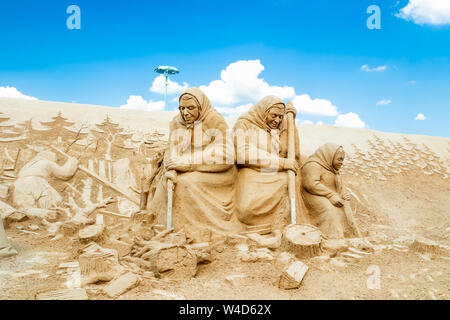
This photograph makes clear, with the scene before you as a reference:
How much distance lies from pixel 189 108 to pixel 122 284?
8.63 feet

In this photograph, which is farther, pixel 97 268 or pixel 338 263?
pixel 338 263

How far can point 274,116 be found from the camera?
488cm

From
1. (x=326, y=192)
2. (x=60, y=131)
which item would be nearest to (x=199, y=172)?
(x=326, y=192)

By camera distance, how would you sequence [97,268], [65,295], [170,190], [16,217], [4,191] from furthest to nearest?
1. [4,191]
2. [16,217]
3. [170,190]
4. [97,268]
5. [65,295]

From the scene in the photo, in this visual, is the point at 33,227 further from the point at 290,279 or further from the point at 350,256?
the point at 350,256

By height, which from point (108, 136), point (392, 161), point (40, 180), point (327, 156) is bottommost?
point (40, 180)

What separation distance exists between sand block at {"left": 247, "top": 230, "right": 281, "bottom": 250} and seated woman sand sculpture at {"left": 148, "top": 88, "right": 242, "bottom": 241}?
0.39 metres

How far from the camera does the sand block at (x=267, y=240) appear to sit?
3881 millimetres

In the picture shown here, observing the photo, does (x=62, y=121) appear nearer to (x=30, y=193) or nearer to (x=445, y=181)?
(x=30, y=193)

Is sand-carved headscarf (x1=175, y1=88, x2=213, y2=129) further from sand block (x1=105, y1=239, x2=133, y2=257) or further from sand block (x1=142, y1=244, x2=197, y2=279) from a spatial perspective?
sand block (x1=142, y1=244, x2=197, y2=279)

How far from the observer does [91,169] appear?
7234 mm

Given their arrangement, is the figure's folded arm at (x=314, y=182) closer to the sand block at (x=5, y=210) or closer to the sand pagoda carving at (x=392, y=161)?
the sand pagoda carving at (x=392, y=161)

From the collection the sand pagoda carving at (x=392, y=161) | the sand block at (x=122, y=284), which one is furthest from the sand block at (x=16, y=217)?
the sand pagoda carving at (x=392, y=161)
